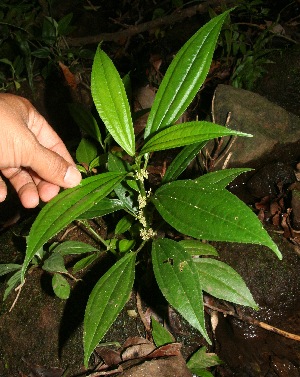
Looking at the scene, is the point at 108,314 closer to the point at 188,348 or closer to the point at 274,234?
the point at 188,348

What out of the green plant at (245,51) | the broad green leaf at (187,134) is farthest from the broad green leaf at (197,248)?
the green plant at (245,51)

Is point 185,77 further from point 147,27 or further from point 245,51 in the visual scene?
point 147,27

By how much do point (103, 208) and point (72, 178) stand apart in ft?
0.83

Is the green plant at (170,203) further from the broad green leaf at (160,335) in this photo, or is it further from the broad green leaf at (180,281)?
the broad green leaf at (160,335)

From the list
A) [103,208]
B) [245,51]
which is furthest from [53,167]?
[245,51]

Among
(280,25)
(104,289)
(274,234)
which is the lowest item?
(274,234)

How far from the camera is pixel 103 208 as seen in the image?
1.40m

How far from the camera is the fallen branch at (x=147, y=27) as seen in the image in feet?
12.0

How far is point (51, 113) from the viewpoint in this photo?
3.38m

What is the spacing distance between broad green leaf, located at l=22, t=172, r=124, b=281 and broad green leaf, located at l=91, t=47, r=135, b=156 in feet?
0.45

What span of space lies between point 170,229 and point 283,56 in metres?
2.16

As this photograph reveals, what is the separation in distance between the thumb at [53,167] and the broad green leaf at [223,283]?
638 millimetres

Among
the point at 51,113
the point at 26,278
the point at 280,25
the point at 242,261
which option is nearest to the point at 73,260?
the point at 26,278

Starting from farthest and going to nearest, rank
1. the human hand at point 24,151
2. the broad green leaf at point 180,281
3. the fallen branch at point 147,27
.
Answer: the fallen branch at point 147,27 → the human hand at point 24,151 → the broad green leaf at point 180,281
